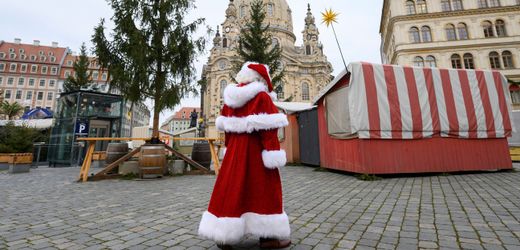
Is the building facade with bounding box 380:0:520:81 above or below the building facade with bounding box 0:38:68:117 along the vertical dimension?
below

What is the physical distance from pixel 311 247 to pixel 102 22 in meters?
10.3

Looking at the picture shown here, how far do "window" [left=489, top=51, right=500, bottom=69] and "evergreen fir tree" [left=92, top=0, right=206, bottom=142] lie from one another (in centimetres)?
3215

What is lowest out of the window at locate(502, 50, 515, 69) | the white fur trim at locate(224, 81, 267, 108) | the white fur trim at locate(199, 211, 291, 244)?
the white fur trim at locate(199, 211, 291, 244)

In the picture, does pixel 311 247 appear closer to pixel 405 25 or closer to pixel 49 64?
pixel 405 25

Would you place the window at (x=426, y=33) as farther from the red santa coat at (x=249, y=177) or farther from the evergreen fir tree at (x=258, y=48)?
the red santa coat at (x=249, y=177)

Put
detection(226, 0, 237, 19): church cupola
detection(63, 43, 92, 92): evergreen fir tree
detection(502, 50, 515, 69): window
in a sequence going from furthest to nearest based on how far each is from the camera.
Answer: detection(226, 0, 237, 19): church cupola → detection(63, 43, 92, 92): evergreen fir tree → detection(502, 50, 515, 69): window

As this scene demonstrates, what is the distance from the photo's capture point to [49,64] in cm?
5994

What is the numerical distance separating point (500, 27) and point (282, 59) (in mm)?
33071

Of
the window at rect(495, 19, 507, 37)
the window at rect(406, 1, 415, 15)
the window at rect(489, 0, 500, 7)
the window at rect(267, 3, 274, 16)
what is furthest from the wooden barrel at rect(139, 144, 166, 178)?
the window at rect(267, 3, 274, 16)

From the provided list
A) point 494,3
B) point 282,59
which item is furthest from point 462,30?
point 282,59

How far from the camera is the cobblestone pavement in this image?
247 cm

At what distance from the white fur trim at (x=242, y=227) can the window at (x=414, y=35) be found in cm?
3232

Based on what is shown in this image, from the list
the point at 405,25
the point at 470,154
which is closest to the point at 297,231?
the point at 470,154

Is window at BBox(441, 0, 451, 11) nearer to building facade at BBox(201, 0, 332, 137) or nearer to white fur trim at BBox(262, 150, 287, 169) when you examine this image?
building facade at BBox(201, 0, 332, 137)
